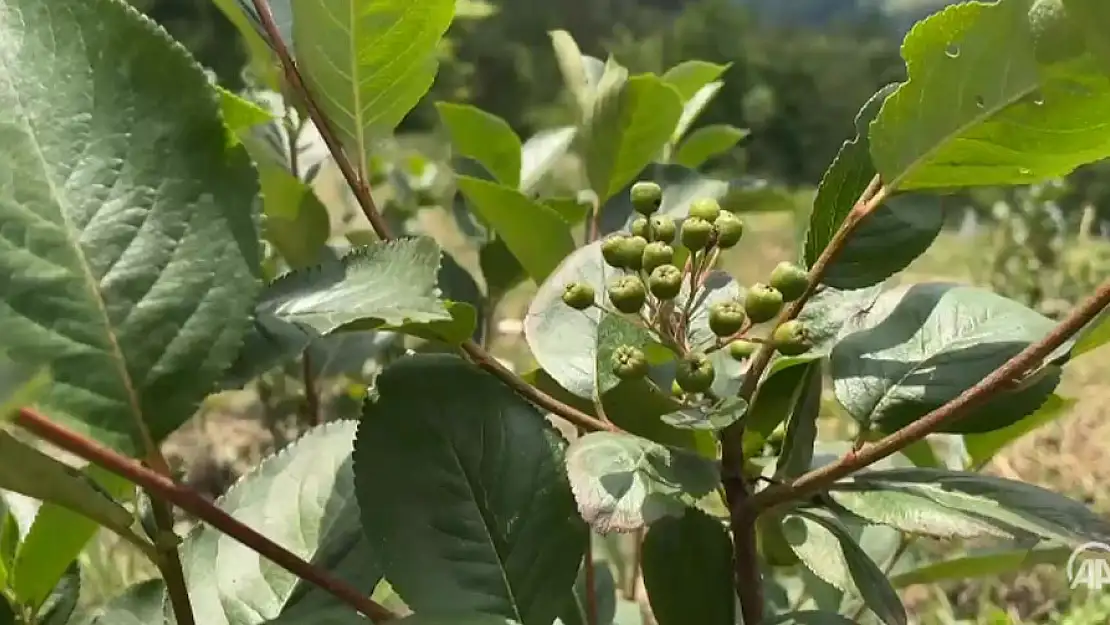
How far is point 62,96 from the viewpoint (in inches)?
9.3

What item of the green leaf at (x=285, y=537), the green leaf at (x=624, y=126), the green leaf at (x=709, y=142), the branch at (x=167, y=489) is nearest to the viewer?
the branch at (x=167, y=489)

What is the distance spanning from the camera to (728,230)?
31 centimetres

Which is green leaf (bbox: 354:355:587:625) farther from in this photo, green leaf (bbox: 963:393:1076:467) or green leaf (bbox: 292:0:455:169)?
green leaf (bbox: 963:393:1076:467)

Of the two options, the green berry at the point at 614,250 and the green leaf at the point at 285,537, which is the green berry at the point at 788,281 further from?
the green leaf at the point at 285,537

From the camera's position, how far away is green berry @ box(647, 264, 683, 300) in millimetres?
283

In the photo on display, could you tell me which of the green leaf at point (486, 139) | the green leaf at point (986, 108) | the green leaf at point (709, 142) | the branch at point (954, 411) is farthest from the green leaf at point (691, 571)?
the green leaf at point (709, 142)

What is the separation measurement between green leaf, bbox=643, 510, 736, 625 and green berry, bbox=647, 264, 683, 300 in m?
0.08

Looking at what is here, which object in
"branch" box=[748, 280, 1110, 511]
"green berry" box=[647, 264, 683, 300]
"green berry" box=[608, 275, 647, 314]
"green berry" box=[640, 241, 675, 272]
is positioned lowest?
"branch" box=[748, 280, 1110, 511]

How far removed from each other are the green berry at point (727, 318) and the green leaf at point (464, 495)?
0.21ft

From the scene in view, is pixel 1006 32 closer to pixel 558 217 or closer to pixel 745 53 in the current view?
pixel 558 217

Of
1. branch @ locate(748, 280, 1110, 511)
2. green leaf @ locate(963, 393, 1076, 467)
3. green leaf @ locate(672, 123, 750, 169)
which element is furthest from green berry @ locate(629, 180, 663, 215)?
green leaf @ locate(672, 123, 750, 169)

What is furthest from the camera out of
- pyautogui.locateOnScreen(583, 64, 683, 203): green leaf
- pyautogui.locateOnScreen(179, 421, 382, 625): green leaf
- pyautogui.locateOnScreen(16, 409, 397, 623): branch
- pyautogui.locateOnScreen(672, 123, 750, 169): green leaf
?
pyautogui.locateOnScreen(672, 123, 750, 169): green leaf

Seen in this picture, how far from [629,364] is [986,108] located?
125mm

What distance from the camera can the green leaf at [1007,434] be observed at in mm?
416
